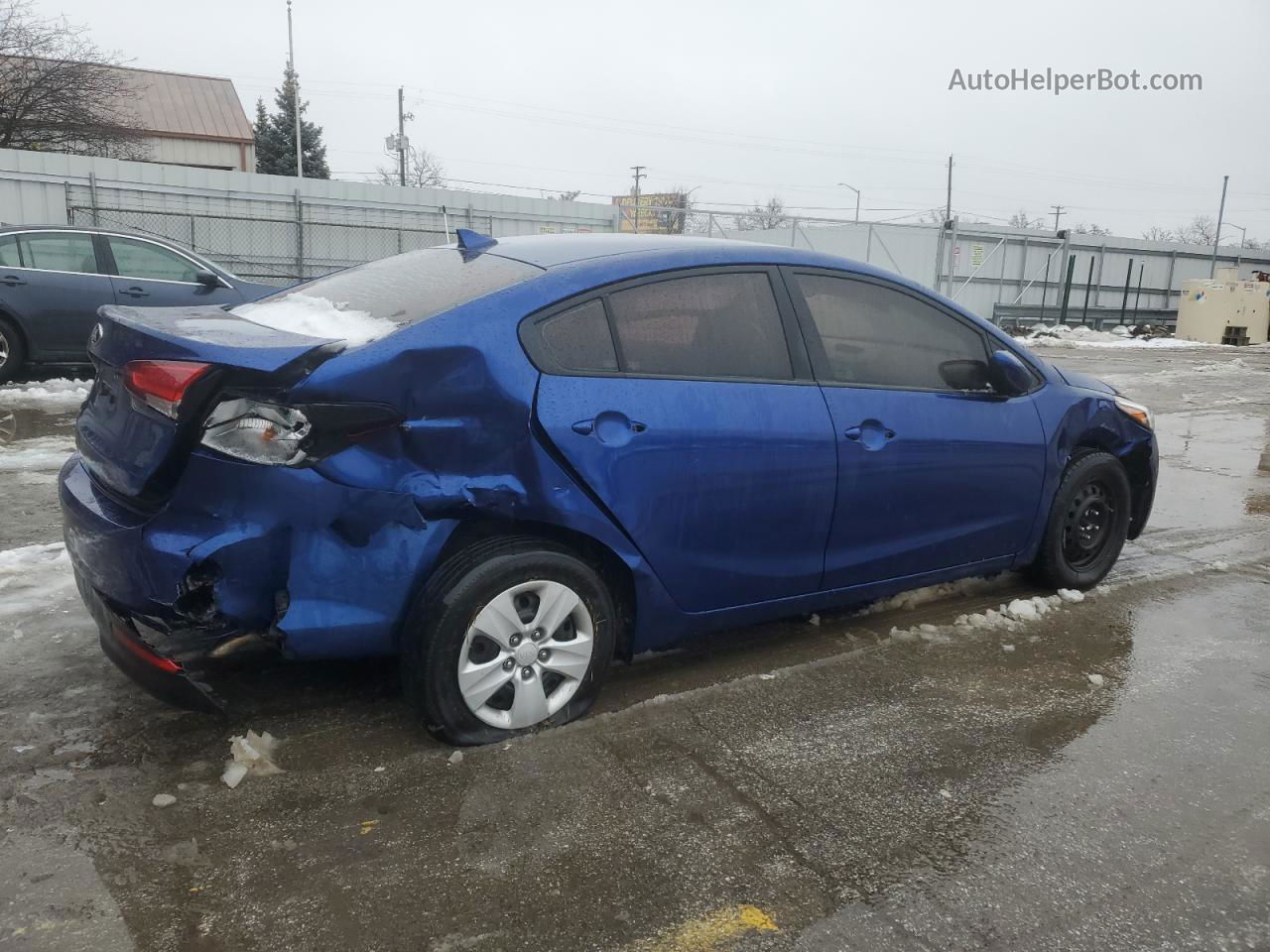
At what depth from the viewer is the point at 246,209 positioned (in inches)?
758

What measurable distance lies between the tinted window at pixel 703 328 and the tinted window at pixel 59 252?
8341mm

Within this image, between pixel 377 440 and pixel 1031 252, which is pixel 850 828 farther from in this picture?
pixel 1031 252

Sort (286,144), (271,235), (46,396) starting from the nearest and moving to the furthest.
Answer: (46,396), (271,235), (286,144)

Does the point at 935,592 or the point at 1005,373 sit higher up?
the point at 1005,373

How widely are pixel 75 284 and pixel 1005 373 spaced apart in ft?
29.1

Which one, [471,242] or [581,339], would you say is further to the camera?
[471,242]

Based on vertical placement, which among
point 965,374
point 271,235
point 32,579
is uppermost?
point 271,235

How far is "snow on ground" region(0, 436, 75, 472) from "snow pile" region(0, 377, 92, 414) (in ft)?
4.64

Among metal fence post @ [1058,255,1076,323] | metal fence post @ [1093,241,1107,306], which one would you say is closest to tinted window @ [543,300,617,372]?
metal fence post @ [1058,255,1076,323]

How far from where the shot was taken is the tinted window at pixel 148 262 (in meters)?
9.73

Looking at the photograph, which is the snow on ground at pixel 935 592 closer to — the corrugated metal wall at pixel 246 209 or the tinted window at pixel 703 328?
the tinted window at pixel 703 328

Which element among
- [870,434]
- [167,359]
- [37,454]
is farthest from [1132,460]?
[37,454]

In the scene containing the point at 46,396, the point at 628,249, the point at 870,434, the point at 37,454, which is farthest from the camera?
→ the point at 46,396

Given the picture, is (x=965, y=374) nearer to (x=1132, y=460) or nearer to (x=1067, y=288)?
(x=1132, y=460)
